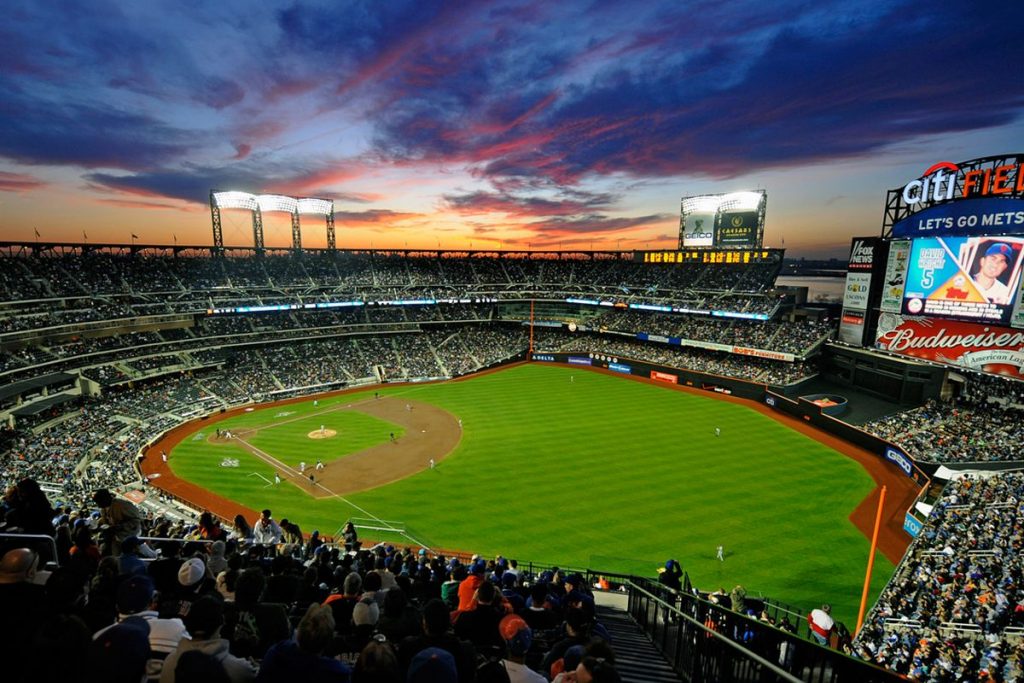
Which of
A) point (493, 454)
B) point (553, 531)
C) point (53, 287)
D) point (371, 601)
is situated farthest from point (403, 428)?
point (53, 287)

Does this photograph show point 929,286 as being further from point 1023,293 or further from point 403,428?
point 403,428

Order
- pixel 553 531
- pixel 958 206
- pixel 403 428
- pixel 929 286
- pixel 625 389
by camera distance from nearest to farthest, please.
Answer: pixel 553 531 < pixel 958 206 < pixel 929 286 < pixel 403 428 < pixel 625 389

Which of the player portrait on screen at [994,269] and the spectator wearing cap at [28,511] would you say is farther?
the player portrait on screen at [994,269]

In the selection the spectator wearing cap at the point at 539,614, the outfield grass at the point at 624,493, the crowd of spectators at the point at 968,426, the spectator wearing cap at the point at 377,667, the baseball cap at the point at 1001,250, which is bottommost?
the outfield grass at the point at 624,493

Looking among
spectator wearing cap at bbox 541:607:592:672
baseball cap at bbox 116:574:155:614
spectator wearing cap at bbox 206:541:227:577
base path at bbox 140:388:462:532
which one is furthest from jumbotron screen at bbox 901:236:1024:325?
baseball cap at bbox 116:574:155:614

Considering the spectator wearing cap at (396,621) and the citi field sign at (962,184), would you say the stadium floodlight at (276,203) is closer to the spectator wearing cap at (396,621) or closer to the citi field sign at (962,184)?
the citi field sign at (962,184)

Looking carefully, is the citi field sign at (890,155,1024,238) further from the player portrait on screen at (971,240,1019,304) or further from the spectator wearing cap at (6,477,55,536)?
the spectator wearing cap at (6,477,55,536)

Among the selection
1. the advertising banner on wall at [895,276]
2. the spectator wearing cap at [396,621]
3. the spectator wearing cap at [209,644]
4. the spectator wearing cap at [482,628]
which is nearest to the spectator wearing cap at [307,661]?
the spectator wearing cap at [209,644]
